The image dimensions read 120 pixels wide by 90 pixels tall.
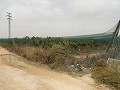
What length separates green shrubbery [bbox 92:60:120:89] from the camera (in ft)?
49.8

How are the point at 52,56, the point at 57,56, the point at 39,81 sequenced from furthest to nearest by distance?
the point at 52,56, the point at 57,56, the point at 39,81

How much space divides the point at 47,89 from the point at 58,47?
26.4 feet

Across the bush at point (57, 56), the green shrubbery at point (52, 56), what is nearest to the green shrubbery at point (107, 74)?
the green shrubbery at point (52, 56)

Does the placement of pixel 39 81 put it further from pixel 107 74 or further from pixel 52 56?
pixel 52 56

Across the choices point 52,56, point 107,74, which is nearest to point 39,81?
point 107,74

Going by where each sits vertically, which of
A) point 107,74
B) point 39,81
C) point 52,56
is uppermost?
point 52,56

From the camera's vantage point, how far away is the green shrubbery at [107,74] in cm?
1519

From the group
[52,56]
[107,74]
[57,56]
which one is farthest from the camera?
[52,56]

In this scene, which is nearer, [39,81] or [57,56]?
[39,81]

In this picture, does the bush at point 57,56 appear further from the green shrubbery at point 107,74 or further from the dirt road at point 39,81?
the green shrubbery at point 107,74

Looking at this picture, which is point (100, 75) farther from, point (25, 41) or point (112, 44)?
point (25, 41)

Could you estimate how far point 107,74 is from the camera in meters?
15.7

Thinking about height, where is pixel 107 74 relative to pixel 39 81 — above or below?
above

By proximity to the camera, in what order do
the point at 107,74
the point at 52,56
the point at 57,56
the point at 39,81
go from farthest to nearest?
1. the point at 52,56
2. the point at 57,56
3. the point at 107,74
4. the point at 39,81
